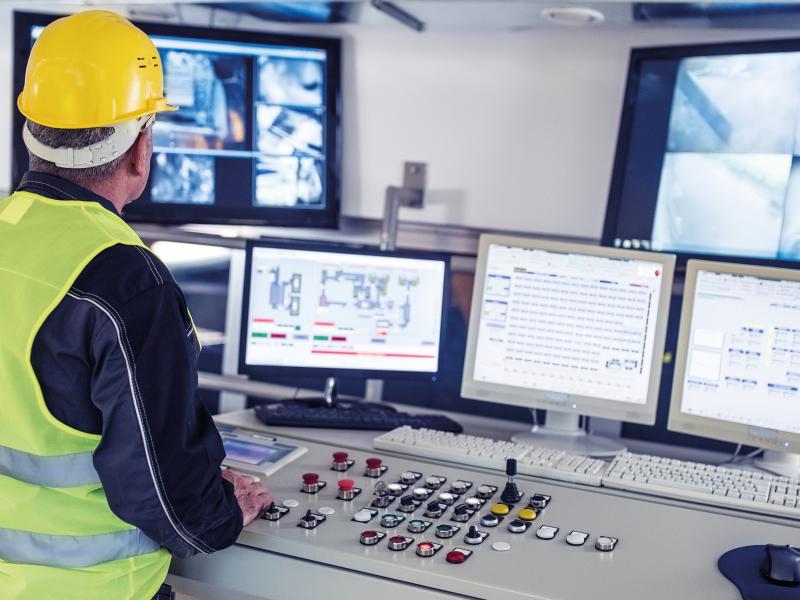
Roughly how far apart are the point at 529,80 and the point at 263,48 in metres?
0.71

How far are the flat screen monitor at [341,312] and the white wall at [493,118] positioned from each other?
0.38 metres

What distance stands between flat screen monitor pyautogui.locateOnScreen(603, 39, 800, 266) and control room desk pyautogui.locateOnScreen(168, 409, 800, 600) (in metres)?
0.67

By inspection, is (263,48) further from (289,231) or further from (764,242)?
(764,242)

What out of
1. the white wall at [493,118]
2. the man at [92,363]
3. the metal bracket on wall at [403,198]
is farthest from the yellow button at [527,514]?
the metal bracket on wall at [403,198]

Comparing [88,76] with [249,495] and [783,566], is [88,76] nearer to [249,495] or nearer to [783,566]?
[249,495]

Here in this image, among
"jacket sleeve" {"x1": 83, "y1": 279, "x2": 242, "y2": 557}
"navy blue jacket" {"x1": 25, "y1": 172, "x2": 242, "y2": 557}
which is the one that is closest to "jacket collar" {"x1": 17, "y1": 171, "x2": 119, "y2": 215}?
"navy blue jacket" {"x1": 25, "y1": 172, "x2": 242, "y2": 557}

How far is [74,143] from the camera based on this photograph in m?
1.35

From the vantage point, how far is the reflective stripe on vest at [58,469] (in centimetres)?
132

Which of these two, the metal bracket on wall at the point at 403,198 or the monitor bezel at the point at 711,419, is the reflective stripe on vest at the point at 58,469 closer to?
the monitor bezel at the point at 711,419

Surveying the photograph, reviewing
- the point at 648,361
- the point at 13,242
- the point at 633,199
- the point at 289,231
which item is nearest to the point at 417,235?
the point at 289,231

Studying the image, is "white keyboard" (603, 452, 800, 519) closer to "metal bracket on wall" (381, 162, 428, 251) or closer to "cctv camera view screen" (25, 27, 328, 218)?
"metal bracket on wall" (381, 162, 428, 251)

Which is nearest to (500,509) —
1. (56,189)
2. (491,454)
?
(491,454)

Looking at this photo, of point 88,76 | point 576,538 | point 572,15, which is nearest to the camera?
point 88,76

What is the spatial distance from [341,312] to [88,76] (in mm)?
958
